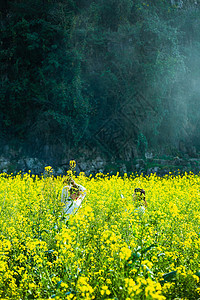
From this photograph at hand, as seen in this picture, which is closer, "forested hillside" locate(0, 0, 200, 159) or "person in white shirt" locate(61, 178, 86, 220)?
"person in white shirt" locate(61, 178, 86, 220)

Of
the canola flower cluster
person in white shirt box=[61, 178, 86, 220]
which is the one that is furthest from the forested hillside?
the canola flower cluster

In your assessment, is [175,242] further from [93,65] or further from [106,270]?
[93,65]

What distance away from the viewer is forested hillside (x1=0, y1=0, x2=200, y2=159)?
53.6 ft

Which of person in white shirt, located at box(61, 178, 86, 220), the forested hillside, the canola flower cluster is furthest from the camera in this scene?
the forested hillside

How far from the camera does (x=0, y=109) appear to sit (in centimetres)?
1673

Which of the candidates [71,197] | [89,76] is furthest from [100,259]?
[89,76]

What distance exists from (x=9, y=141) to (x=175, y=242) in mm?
14200

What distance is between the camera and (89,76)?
1800cm

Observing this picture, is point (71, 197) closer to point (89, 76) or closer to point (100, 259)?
point (100, 259)

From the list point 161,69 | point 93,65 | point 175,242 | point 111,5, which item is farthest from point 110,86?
point 175,242

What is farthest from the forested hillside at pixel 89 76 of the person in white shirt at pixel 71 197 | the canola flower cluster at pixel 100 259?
the canola flower cluster at pixel 100 259

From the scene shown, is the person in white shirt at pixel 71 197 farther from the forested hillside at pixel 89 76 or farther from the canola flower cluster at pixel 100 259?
the forested hillside at pixel 89 76

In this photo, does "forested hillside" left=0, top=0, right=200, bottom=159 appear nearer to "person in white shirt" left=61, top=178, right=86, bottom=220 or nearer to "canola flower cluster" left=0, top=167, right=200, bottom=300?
"person in white shirt" left=61, top=178, right=86, bottom=220

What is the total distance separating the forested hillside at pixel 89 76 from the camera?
1634 centimetres
